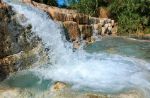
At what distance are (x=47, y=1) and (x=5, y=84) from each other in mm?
19698

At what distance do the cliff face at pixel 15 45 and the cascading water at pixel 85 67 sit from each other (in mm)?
504

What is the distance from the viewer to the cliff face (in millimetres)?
11109

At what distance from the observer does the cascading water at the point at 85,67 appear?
888cm

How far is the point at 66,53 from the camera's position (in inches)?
531

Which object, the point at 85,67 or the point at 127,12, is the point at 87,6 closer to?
the point at 127,12

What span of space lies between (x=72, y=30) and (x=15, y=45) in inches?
251

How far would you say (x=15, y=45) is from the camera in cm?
1163

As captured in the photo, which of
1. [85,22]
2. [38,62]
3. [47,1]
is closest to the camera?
[38,62]

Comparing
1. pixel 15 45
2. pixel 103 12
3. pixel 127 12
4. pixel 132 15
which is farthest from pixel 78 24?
pixel 103 12

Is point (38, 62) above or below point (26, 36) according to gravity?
below

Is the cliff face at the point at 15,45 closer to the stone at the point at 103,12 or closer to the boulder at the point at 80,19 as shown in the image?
the boulder at the point at 80,19

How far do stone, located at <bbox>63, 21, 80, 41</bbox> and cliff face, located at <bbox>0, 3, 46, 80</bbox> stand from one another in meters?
4.35

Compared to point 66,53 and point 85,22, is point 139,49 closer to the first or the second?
point 66,53

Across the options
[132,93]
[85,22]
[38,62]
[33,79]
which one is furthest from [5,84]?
[85,22]
